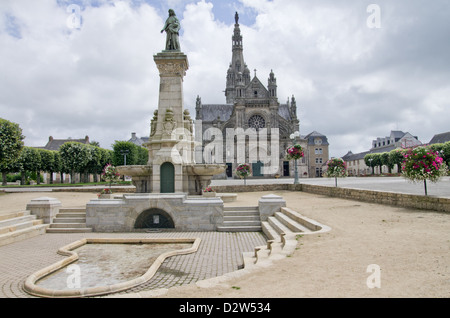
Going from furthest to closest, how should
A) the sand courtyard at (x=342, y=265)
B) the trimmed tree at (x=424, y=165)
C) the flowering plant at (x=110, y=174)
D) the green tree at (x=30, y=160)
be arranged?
the green tree at (x=30, y=160) → the flowering plant at (x=110, y=174) → the trimmed tree at (x=424, y=165) → the sand courtyard at (x=342, y=265)

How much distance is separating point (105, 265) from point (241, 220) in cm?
666

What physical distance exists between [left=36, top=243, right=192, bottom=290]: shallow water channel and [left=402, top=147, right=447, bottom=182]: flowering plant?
357 inches

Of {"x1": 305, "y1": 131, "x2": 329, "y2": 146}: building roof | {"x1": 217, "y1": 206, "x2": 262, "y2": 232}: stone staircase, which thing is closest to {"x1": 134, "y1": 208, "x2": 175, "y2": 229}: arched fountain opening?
{"x1": 217, "y1": 206, "x2": 262, "y2": 232}: stone staircase

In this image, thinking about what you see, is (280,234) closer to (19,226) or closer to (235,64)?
(19,226)

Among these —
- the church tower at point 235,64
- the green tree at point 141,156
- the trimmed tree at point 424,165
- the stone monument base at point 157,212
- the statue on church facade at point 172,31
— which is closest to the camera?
the trimmed tree at point 424,165

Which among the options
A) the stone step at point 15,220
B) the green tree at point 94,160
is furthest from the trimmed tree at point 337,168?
the green tree at point 94,160

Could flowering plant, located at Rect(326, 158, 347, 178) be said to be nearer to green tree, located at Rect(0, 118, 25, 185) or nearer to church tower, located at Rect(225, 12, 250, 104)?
green tree, located at Rect(0, 118, 25, 185)

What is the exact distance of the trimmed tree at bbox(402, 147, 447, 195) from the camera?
37.3ft

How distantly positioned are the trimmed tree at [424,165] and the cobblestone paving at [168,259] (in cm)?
645

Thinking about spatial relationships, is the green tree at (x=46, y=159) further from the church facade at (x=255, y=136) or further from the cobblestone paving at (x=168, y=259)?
the cobblestone paving at (x=168, y=259)

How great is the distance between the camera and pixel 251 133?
66125mm

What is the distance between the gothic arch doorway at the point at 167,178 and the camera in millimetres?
15094

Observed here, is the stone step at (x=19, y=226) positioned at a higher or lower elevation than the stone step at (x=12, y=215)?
lower
